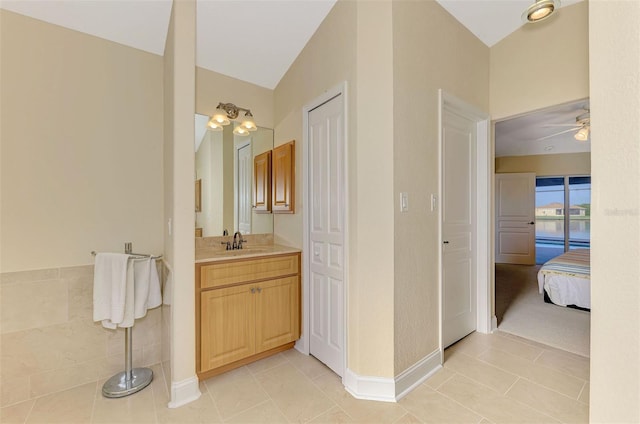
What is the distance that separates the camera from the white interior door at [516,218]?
612cm

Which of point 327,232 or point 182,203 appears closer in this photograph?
point 182,203

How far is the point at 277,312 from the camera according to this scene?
240 centimetres

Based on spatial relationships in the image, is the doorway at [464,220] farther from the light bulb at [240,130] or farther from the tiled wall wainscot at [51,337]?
the tiled wall wainscot at [51,337]

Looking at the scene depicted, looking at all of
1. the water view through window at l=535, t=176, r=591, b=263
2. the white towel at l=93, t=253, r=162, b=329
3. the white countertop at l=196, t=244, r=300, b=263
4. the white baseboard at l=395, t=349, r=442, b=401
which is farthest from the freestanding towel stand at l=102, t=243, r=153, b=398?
the water view through window at l=535, t=176, r=591, b=263

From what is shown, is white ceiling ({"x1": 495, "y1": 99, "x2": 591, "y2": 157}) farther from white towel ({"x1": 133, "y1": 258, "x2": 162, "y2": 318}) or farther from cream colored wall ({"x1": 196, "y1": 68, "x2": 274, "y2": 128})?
white towel ({"x1": 133, "y1": 258, "x2": 162, "y2": 318})

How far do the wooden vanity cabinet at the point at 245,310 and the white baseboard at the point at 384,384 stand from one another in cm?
70

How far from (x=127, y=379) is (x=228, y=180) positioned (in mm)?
1745

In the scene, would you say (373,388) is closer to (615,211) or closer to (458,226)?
(458,226)

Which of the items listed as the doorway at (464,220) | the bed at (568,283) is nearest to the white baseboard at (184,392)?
the doorway at (464,220)

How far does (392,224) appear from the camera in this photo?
6.17 feet

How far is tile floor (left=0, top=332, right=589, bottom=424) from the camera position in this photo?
1.73 meters

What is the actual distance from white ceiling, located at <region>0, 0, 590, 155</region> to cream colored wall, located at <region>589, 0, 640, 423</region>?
1.99 meters

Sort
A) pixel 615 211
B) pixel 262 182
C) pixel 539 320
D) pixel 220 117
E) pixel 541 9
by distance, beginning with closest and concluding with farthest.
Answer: pixel 615 211 → pixel 541 9 → pixel 220 117 → pixel 262 182 → pixel 539 320

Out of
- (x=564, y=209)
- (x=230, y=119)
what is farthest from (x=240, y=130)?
(x=564, y=209)
